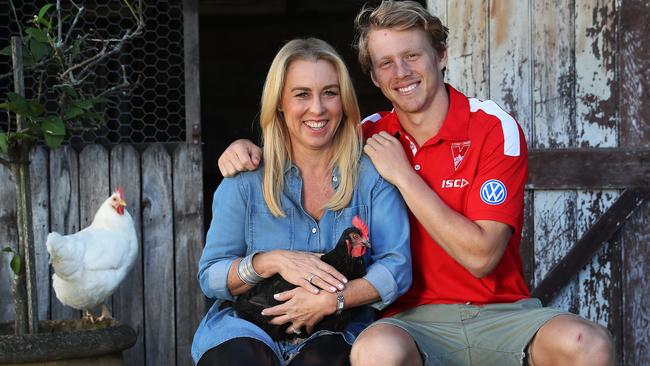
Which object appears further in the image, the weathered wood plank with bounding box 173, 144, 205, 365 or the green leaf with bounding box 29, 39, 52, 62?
the weathered wood plank with bounding box 173, 144, 205, 365

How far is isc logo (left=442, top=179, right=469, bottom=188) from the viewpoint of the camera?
9.86 ft

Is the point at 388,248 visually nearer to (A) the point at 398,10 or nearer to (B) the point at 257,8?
(A) the point at 398,10

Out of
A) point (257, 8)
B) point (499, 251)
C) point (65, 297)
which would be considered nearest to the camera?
point (499, 251)

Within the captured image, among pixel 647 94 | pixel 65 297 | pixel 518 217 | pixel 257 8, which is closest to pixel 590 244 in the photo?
pixel 647 94

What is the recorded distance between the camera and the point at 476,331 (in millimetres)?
2902

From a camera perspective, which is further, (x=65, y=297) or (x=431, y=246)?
(x=65, y=297)

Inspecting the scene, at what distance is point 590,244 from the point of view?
420cm

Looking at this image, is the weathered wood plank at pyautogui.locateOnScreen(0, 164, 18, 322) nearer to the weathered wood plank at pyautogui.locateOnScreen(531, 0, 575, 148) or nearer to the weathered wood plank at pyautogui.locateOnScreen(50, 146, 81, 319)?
the weathered wood plank at pyautogui.locateOnScreen(50, 146, 81, 319)

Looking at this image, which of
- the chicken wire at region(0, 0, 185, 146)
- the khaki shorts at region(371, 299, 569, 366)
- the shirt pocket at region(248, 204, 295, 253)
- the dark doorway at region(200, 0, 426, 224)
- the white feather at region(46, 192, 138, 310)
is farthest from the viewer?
the dark doorway at region(200, 0, 426, 224)

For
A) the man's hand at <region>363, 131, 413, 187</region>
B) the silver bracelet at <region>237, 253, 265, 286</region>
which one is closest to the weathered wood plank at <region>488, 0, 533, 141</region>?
the man's hand at <region>363, 131, 413, 187</region>

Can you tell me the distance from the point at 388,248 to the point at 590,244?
159 centimetres

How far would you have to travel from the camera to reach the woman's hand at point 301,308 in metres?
2.83

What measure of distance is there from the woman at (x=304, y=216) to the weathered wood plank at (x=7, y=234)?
1.64m

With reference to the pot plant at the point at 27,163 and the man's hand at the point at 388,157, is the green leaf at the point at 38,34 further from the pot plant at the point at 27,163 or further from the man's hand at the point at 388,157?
the man's hand at the point at 388,157
